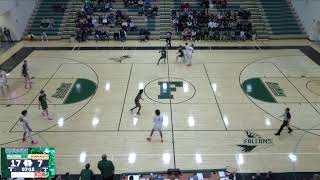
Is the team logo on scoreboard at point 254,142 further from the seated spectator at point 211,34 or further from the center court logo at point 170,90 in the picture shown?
the seated spectator at point 211,34

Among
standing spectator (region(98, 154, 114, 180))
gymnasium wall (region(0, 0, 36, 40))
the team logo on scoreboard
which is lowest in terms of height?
the team logo on scoreboard

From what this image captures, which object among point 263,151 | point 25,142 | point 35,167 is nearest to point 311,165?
point 263,151

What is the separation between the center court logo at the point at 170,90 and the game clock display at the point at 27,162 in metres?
10.3

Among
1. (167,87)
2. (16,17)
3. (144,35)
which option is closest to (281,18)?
(144,35)

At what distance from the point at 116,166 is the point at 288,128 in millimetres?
7923

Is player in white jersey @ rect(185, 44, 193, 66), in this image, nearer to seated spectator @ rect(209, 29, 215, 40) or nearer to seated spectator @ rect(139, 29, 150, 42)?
seated spectator @ rect(209, 29, 215, 40)

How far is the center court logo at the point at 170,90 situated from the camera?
2094cm

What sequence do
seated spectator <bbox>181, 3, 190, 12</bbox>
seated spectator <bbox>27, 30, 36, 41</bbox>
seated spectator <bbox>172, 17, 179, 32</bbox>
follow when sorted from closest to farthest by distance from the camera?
seated spectator <bbox>27, 30, 36, 41</bbox> → seated spectator <bbox>172, 17, 179, 32</bbox> → seated spectator <bbox>181, 3, 190, 12</bbox>

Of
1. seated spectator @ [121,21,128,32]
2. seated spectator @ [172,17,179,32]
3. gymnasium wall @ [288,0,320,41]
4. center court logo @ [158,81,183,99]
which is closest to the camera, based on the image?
center court logo @ [158,81,183,99]

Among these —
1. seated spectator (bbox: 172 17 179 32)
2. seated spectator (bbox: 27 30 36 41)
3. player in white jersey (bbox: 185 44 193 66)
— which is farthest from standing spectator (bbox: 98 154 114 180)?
seated spectator (bbox: 27 30 36 41)

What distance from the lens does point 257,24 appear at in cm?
3319

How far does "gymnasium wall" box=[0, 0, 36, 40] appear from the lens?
3127 cm

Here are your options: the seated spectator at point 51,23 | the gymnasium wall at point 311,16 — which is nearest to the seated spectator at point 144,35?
the seated spectator at point 51,23

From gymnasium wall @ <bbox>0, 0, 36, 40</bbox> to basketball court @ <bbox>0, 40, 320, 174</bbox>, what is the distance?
198 inches
